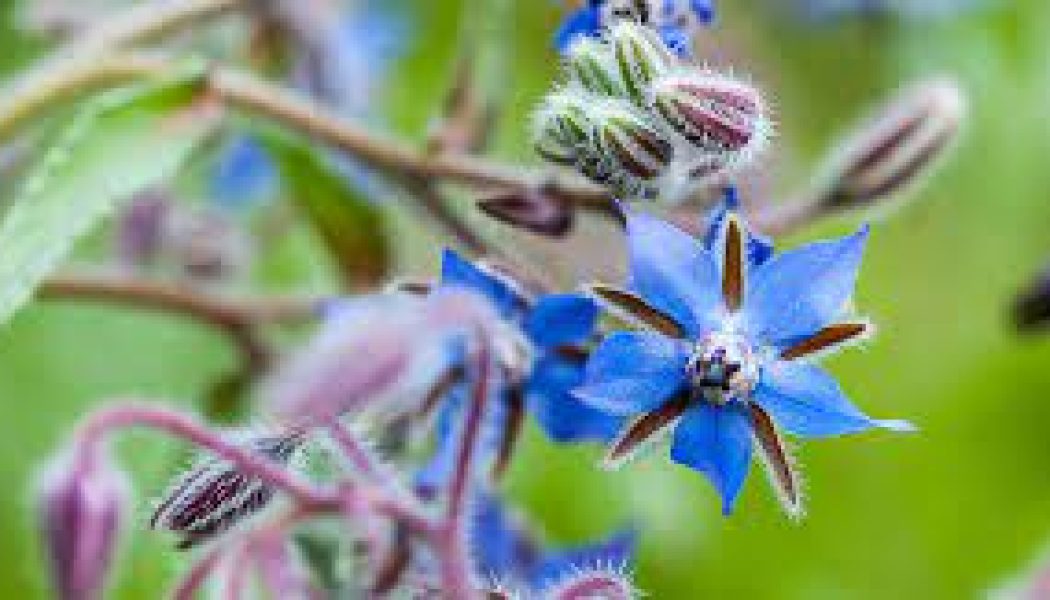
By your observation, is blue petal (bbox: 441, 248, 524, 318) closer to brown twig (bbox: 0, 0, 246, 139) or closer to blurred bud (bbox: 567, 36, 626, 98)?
blurred bud (bbox: 567, 36, 626, 98)

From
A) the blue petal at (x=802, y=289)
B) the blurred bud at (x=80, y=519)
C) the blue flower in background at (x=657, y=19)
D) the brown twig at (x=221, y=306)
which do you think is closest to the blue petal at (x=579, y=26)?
the blue flower in background at (x=657, y=19)

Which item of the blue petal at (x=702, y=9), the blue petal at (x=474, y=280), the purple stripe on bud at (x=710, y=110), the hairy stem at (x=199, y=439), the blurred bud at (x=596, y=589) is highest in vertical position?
the blue petal at (x=702, y=9)

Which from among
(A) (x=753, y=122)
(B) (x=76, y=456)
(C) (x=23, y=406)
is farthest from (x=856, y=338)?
(C) (x=23, y=406)

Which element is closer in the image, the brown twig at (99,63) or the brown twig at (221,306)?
the brown twig at (99,63)

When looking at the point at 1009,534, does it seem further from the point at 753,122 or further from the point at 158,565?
the point at 753,122

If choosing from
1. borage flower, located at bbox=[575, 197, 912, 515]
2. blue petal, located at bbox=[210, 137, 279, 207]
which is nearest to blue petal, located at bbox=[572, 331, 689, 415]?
borage flower, located at bbox=[575, 197, 912, 515]

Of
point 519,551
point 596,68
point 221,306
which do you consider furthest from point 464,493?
point 221,306

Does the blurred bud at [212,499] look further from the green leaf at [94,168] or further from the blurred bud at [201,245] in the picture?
the blurred bud at [201,245]
